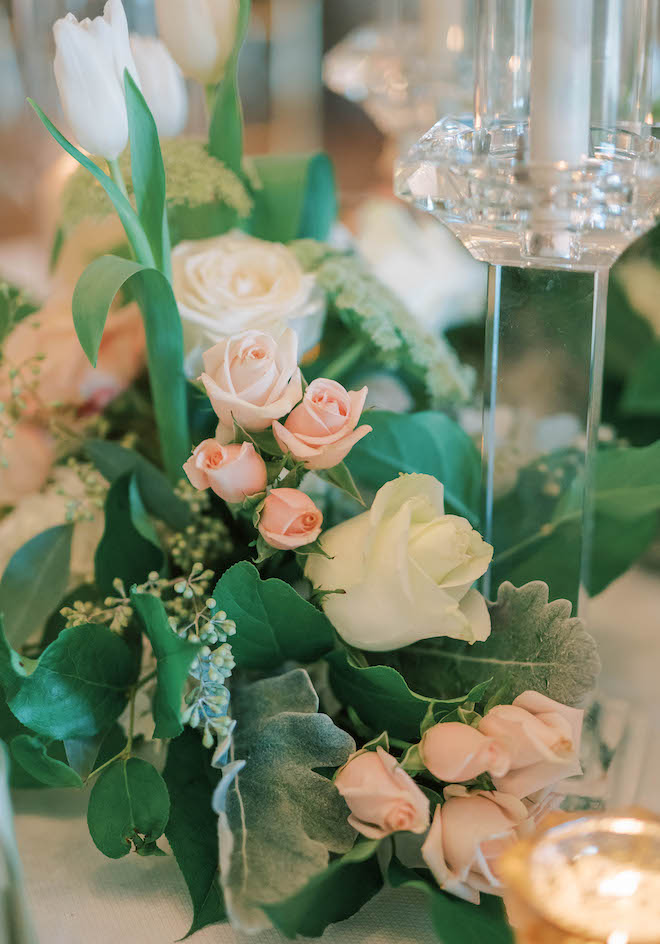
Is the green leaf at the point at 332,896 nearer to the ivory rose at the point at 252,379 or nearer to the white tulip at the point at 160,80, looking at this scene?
the ivory rose at the point at 252,379

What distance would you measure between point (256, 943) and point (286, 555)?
15 cm

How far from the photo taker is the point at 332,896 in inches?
12.4

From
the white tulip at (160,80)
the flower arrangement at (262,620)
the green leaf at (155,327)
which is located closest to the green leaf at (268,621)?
the flower arrangement at (262,620)

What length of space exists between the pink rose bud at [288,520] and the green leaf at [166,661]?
0.05 meters

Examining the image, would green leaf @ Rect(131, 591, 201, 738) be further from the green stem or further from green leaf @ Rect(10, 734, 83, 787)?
the green stem

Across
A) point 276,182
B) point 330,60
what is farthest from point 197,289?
point 330,60

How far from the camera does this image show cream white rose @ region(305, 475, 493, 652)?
1.07ft

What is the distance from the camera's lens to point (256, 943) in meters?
0.33

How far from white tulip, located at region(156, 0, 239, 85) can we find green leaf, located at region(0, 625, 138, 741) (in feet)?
0.85

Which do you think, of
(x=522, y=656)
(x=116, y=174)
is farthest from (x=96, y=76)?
(x=522, y=656)

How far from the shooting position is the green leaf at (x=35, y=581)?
42 centimetres

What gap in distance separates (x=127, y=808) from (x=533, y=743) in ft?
0.49

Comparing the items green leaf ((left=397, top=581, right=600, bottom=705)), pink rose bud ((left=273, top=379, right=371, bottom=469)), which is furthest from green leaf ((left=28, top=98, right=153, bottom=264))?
green leaf ((left=397, top=581, right=600, bottom=705))

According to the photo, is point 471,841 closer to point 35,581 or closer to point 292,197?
point 35,581
